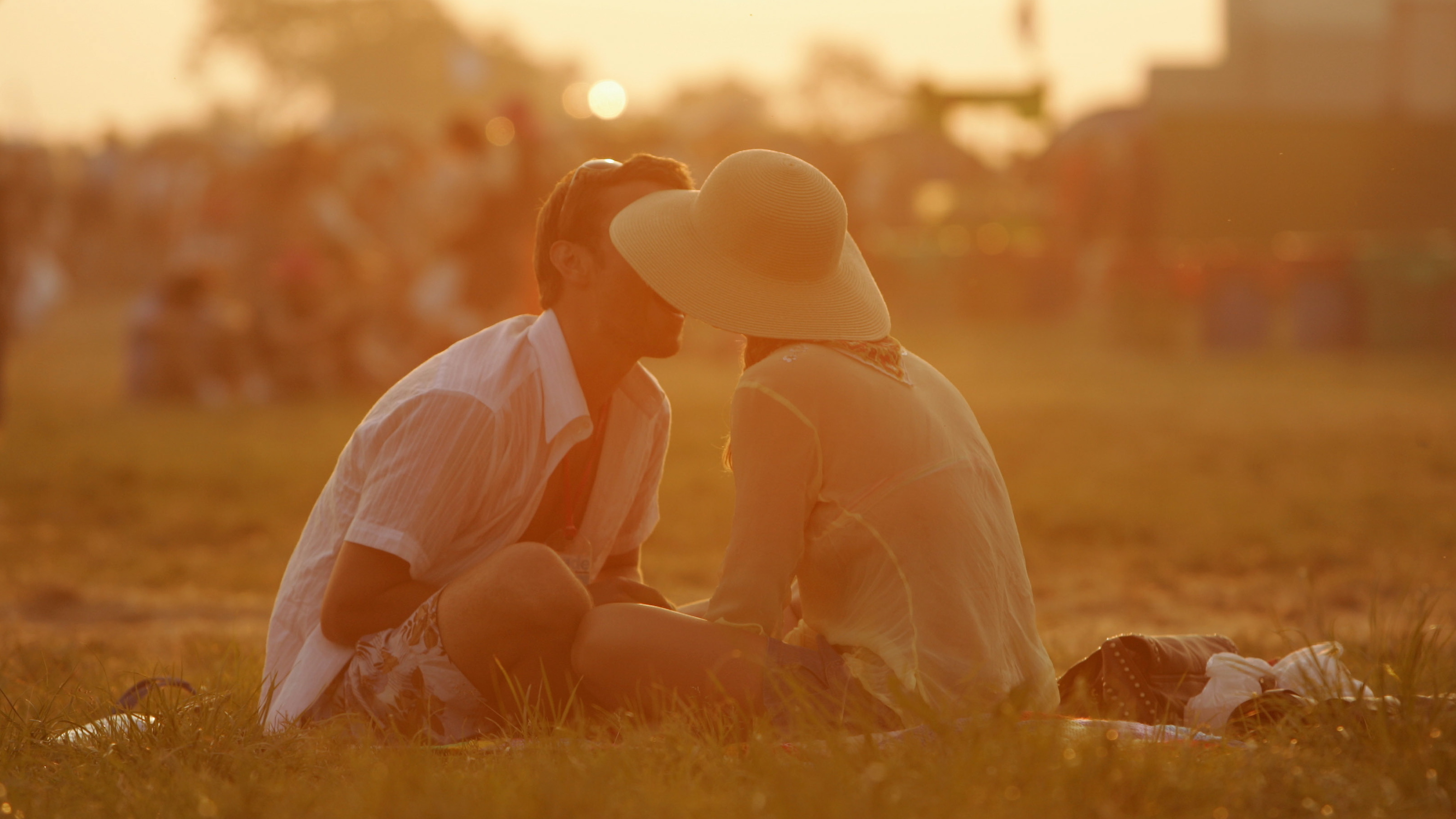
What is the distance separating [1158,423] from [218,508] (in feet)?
20.1

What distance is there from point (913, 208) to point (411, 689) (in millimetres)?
24463

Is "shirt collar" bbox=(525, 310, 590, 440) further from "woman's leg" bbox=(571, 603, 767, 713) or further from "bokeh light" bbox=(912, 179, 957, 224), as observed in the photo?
"bokeh light" bbox=(912, 179, 957, 224)

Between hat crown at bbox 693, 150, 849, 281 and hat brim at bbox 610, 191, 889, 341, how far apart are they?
3cm

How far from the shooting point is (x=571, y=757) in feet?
7.99

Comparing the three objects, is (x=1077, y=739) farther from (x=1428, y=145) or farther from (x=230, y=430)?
(x=1428, y=145)

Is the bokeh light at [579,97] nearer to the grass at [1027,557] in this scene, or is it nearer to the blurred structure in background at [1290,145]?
the grass at [1027,557]

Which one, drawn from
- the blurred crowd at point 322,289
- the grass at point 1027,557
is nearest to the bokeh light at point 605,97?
the grass at point 1027,557

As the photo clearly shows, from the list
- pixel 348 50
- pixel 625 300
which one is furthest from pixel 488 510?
pixel 348 50

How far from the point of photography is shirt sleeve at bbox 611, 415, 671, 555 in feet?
11.0

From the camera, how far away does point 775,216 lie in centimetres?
256

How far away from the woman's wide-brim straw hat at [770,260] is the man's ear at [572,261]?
1.07 feet

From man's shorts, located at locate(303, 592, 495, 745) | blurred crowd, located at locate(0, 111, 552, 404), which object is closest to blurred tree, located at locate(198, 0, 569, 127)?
blurred crowd, located at locate(0, 111, 552, 404)

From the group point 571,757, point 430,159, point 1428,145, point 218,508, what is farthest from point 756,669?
point 1428,145

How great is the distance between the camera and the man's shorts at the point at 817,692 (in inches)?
101
